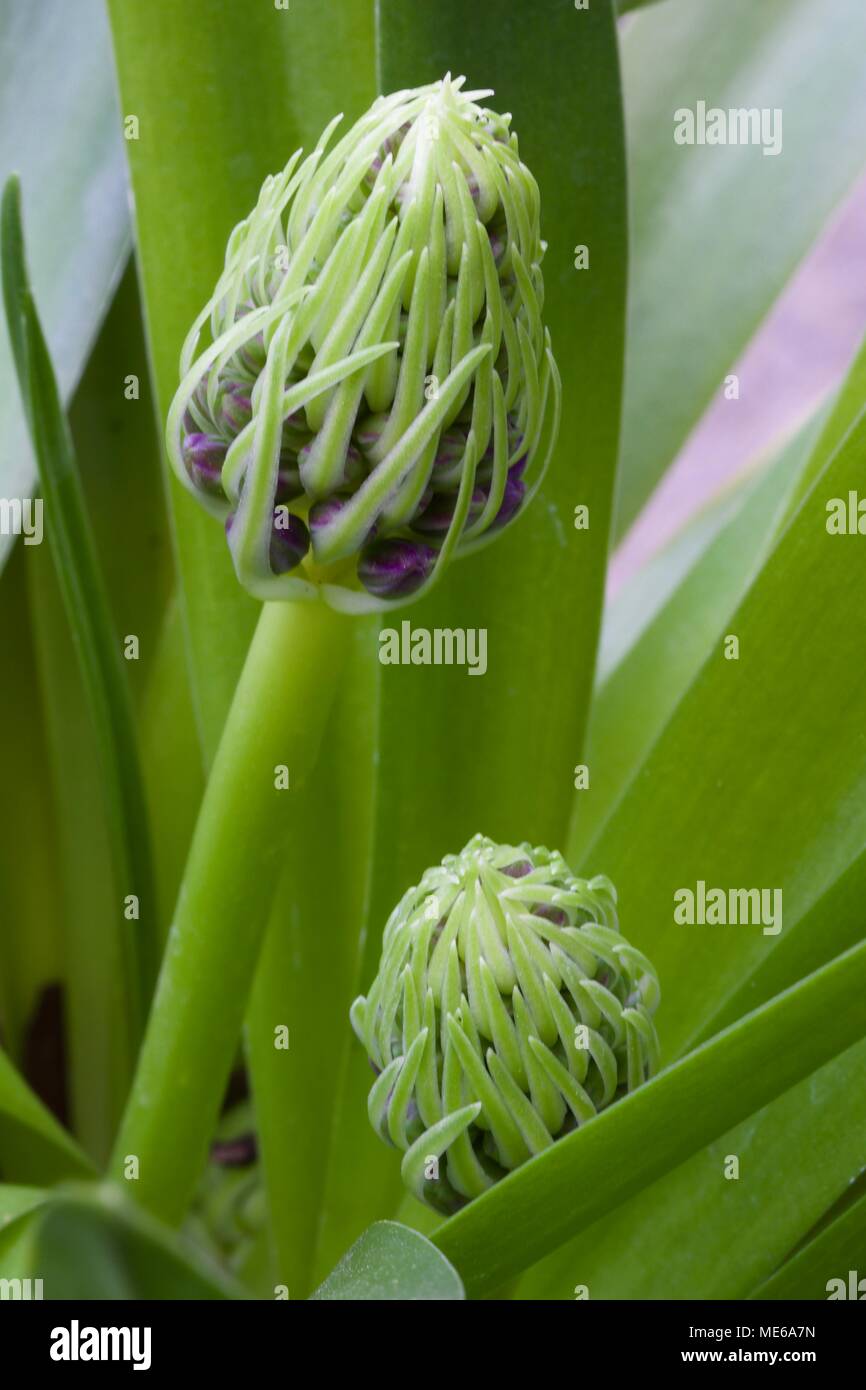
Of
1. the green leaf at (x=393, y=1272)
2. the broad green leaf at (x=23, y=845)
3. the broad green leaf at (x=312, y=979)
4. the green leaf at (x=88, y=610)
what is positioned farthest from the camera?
the broad green leaf at (x=23, y=845)

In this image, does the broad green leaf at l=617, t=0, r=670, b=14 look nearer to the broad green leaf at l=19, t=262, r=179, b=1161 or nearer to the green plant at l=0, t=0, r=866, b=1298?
the green plant at l=0, t=0, r=866, b=1298

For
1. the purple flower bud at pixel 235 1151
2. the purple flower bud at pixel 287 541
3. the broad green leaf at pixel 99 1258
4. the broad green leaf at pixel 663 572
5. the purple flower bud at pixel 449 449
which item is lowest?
the purple flower bud at pixel 235 1151

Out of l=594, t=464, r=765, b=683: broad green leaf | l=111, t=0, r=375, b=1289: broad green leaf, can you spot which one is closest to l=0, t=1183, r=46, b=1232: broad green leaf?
l=111, t=0, r=375, b=1289: broad green leaf

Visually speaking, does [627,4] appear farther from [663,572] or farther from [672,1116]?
[672,1116]

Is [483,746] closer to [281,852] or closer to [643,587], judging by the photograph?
[281,852]

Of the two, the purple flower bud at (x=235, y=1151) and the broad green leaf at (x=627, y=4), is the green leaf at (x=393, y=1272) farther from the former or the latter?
the broad green leaf at (x=627, y=4)

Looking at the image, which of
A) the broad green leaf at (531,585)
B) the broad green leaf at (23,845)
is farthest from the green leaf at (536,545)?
the broad green leaf at (23,845)

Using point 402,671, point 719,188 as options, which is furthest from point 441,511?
point 719,188
